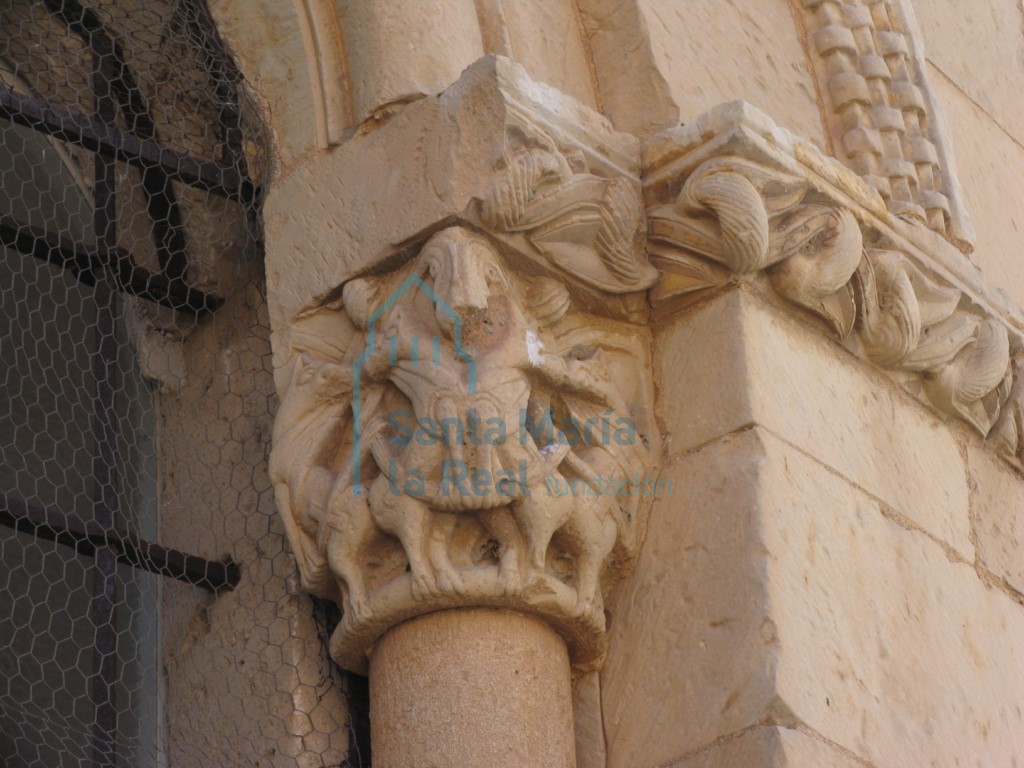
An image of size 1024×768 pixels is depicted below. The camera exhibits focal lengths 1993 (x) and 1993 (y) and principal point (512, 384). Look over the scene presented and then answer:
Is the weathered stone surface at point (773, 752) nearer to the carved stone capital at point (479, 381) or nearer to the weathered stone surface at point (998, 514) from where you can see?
the carved stone capital at point (479, 381)

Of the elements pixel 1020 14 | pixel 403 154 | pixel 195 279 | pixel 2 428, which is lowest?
pixel 2 428

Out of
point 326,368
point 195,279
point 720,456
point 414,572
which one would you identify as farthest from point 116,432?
point 720,456

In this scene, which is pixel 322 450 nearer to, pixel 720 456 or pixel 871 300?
pixel 720 456

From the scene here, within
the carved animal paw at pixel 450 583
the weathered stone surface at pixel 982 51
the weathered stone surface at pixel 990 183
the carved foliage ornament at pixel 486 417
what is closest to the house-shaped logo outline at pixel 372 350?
the carved foliage ornament at pixel 486 417

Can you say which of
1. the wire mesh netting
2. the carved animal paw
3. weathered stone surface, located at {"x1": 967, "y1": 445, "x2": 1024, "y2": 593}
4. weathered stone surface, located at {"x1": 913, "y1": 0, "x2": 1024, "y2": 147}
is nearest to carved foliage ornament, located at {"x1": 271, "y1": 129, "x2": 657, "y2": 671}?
the carved animal paw

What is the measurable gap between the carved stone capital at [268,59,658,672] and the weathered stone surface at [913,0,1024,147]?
1020 mm

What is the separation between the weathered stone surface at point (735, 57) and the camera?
297 cm

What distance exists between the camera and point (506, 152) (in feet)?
8.57

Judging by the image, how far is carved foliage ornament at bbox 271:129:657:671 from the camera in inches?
98.0

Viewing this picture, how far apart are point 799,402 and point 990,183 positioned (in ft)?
3.34

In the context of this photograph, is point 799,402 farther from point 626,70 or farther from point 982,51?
point 982,51

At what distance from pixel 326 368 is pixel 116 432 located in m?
0.53

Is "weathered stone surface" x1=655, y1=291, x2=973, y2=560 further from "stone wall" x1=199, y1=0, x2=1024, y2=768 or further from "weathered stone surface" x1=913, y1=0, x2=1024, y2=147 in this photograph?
"weathered stone surface" x1=913, y1=0, x2=1024, y2=147

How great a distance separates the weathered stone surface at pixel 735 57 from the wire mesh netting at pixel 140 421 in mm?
631
